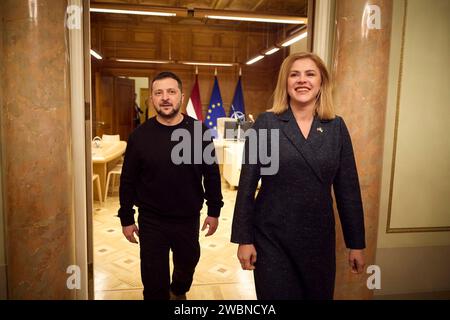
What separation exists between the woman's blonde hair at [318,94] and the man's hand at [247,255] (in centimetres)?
60

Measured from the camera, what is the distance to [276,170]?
1.53 meters

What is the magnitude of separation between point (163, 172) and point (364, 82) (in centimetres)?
132

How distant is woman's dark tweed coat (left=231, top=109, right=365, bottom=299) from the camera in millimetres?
1512

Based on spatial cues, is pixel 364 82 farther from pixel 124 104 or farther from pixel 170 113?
pixel 124 104

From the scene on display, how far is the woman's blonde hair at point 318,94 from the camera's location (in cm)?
155

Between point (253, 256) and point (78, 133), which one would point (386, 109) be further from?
point (78, 133)

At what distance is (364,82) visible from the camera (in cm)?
219

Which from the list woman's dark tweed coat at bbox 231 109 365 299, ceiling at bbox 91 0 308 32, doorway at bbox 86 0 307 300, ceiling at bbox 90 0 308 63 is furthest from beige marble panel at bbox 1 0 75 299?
ceiling at bbox 90 0 308 63

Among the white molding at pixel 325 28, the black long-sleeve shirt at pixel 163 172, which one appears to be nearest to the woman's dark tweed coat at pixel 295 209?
→ the black long-sleeve shirt at pixel 163 172

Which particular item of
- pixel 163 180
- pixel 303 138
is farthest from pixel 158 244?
pixel 303 138

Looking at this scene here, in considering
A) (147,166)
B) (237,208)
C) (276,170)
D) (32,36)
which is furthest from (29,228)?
(276,170)

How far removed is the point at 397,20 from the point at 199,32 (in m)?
6.90

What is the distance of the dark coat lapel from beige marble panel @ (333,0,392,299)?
2.45 feet

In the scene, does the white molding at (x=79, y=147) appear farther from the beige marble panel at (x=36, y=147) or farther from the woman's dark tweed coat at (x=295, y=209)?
the woman's dark tweed coat at (x=295, y=209)
